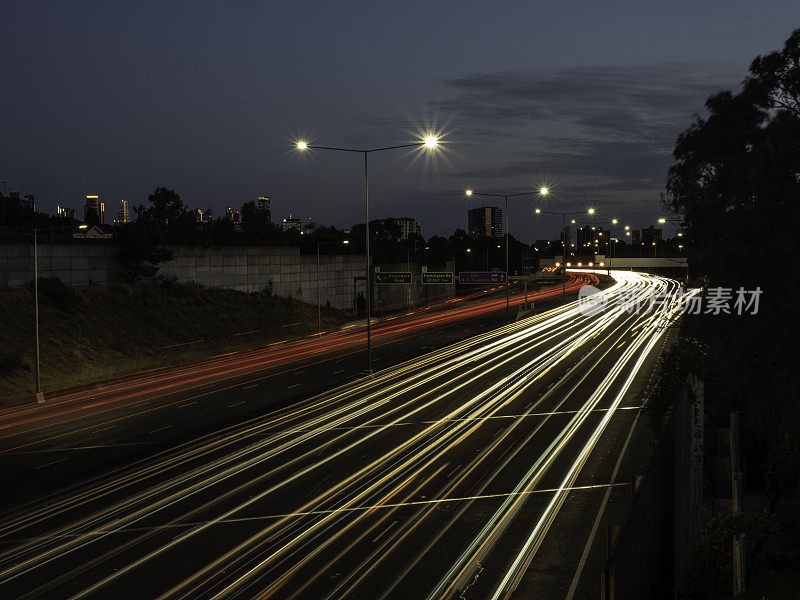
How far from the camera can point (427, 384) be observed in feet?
118

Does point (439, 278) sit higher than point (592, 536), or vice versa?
point (439, 278)

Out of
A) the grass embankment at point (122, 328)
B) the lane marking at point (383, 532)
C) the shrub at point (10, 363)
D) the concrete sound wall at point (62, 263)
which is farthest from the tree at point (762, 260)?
the concrete sound wall at point (62, 263)

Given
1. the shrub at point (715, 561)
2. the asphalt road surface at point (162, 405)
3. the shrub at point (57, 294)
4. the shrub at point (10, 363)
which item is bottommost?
the shrub at point (715, 561)

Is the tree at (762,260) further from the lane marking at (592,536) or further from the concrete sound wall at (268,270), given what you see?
the concrete sound wall at (268,270)

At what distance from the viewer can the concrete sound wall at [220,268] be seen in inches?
2042

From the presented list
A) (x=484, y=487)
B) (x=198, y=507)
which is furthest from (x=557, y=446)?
(x=198, y=507)

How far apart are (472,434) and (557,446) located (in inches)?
116

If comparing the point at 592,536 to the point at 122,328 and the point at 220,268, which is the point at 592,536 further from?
the point at 220,268

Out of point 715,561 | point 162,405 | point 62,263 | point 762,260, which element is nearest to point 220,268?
point 62,263

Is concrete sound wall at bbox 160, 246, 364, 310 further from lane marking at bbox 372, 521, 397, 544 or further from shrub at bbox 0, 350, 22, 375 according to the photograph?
lane marking at bbox 372, 521, 397, 544

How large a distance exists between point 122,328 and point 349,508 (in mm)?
41407

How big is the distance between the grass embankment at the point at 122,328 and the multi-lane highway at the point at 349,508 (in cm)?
1346

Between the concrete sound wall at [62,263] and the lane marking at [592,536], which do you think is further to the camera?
the concrete sound wall at [62,263]

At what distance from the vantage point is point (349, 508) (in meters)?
17.0
